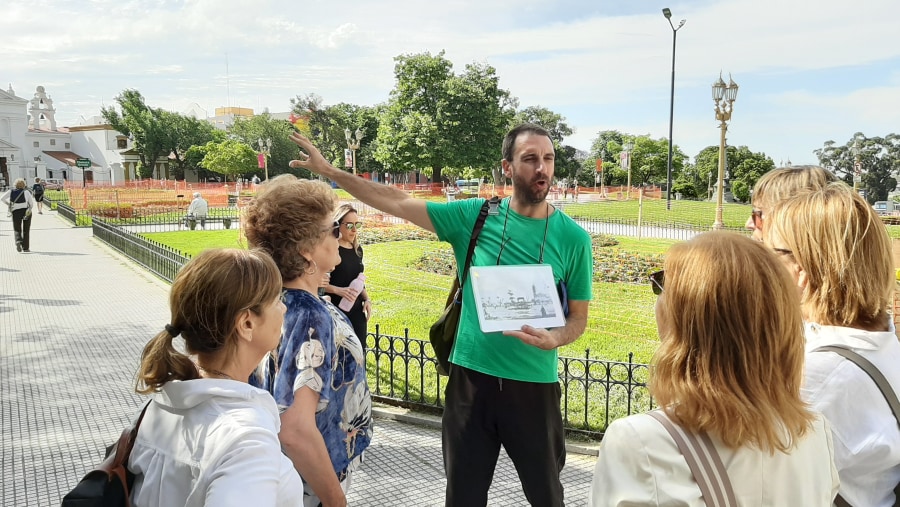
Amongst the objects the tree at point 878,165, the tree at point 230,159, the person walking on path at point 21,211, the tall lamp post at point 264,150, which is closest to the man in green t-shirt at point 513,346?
the person walking on path at point 21,211

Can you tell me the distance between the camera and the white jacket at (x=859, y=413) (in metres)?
1.64

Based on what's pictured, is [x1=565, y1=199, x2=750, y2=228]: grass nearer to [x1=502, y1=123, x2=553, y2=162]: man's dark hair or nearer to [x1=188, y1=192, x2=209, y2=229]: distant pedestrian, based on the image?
[x1=188, y1=192, x2=209, y2=229]: distant pedestrian

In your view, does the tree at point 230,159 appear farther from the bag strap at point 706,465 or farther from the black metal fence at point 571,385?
the bag strap at point 706,465

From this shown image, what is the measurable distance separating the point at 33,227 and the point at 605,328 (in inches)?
983

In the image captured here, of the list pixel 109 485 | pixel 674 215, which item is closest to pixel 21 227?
pixel 109 485

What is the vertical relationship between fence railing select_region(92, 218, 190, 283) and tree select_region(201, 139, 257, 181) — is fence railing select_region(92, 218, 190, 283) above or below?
below

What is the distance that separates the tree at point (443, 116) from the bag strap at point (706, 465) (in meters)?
47.1

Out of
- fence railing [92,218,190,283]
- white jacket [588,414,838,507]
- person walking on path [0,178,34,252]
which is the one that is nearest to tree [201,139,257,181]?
fence railing [92,218,190,283]

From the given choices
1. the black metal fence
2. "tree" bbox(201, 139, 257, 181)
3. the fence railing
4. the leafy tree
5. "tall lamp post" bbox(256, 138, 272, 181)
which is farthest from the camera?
the leafy tree

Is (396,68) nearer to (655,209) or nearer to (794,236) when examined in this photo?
(655,209)

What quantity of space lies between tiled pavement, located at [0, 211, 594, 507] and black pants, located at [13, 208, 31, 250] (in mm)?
4245

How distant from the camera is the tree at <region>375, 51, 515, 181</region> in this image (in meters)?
48.1

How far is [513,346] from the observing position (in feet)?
9.57

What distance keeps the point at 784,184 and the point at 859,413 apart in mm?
947
